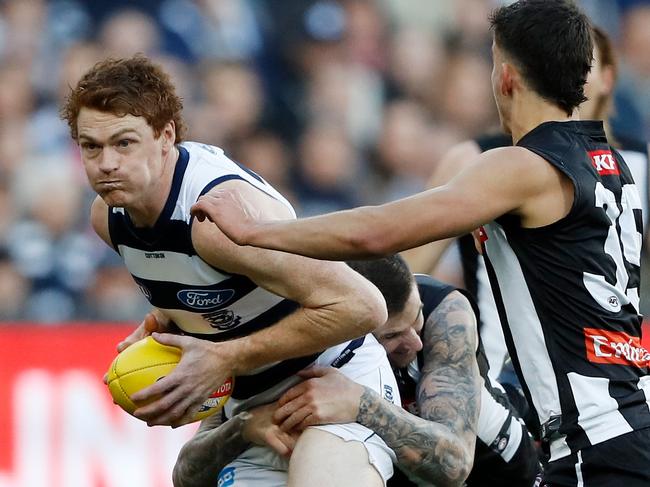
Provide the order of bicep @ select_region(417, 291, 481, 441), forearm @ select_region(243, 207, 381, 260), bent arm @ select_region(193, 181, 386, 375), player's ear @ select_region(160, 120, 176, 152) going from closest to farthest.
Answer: forearm @ select_region(243, 207, 381, 260) < bent arm @ select_region(193, 181, 386, 375) < player's ear @ select_region(160, 120, 176, 152) < bicep @ select_region(417, 291, 481, 441)

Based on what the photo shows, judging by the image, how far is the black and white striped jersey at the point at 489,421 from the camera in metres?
5.13

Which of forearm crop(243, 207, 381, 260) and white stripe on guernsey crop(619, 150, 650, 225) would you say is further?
white stripe on guernsey crop(619, 150, 650, 225)

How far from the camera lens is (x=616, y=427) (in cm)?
384

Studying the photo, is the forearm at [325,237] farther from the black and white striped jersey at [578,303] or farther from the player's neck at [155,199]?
the player's neck at [155,199]

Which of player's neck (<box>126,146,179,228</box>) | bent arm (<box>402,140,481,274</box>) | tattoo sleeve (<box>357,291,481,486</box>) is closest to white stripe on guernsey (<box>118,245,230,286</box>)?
player's neck (<box>126,146,179,228</box>)

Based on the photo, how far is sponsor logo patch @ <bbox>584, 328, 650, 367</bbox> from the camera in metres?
3.86

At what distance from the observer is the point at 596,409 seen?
12.6 feet

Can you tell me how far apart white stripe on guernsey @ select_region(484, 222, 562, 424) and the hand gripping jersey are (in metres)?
0.83

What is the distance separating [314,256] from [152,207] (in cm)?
90

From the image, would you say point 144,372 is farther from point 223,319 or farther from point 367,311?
point 367,311

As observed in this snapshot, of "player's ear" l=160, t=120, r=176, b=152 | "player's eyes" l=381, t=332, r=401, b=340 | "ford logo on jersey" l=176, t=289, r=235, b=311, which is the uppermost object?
"player's ear" l=160, t=120, r=176, b=152

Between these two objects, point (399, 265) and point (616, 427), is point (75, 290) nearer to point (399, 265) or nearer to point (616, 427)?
point (399, 265)

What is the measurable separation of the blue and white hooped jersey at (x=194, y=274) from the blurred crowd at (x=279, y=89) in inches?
170

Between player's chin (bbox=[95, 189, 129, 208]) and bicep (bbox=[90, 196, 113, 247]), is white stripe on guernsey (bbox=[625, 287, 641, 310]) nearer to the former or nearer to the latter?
player's chin (bbox=[95, 189, 129, 208])
